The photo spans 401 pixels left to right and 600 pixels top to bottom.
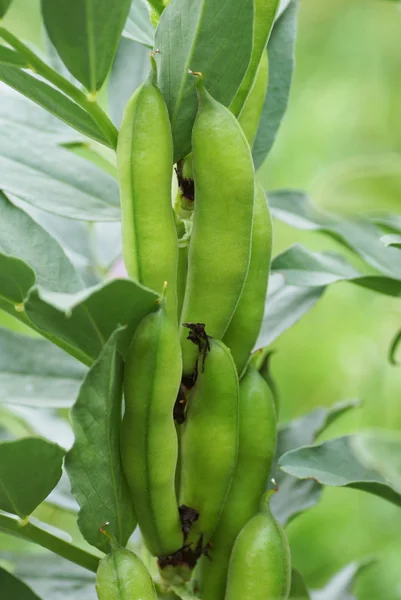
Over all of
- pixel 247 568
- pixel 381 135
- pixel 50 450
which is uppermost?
pixel 50 450

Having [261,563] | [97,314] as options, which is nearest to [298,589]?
[261,563]

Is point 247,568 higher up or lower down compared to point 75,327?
lower down

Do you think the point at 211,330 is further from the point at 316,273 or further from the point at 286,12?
the point at 286,12

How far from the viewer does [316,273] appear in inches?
28.6

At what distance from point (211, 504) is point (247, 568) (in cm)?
5

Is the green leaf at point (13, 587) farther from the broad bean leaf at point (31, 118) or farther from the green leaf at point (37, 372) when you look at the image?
the broad bean leaf at point (31, 118)

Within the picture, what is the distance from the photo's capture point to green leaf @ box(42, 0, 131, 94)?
0.51 metres

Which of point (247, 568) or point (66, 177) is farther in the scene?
point (66, 177)

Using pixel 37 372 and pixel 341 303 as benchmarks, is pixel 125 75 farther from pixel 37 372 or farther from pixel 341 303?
pixel 341 303

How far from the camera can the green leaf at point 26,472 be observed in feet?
1.66

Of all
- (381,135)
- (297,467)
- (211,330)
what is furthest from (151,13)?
(381,135)

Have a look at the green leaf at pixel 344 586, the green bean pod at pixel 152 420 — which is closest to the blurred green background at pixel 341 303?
the green leaf at pixel 344 586

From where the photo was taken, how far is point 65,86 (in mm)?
553

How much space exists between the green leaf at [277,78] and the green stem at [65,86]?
6.9 inches
